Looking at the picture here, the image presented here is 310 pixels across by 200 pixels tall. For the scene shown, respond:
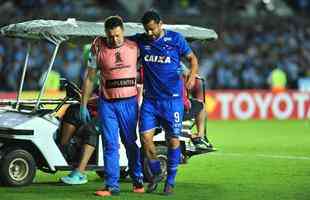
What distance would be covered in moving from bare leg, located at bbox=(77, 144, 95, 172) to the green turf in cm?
26

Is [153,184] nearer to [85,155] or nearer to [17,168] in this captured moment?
[85,155]

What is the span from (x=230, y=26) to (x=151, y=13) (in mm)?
22303

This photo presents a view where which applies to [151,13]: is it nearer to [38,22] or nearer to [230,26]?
[38,22]

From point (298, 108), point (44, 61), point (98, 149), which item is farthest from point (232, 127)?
point (98, 149)

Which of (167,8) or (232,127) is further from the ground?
(167,8)

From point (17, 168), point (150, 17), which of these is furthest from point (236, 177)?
point (150, 17)

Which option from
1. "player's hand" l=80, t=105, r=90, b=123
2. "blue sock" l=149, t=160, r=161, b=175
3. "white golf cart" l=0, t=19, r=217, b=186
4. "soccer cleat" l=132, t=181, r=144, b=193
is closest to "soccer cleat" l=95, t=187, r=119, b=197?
"soccer cleat" l=132, t=181, r=144, b=193

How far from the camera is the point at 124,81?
39.2 ft

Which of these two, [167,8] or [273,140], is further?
[167,8]

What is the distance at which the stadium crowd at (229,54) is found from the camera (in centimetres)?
3142

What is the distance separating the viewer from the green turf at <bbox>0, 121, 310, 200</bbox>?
466 inches

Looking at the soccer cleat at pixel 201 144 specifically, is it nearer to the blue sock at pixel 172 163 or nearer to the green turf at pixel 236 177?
the green turf at pixel 236 177

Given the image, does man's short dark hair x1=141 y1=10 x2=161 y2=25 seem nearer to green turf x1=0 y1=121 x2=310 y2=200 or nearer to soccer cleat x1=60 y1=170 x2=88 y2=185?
green turf x1=0 y1=121 x2=310 y2=200

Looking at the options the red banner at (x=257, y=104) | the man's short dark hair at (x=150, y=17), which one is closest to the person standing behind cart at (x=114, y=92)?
the man's short dark hair at (x=150, y=17)
